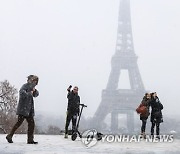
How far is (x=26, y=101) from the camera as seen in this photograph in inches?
283

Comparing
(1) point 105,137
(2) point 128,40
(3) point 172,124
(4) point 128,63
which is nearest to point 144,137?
(1) point 105,137

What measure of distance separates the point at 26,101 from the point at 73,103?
198 cm

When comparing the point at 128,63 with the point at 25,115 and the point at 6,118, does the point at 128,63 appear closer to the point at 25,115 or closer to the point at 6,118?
the point at 6,118

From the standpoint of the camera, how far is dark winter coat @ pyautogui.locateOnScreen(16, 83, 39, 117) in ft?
23.4

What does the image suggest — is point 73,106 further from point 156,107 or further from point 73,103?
point 156,107

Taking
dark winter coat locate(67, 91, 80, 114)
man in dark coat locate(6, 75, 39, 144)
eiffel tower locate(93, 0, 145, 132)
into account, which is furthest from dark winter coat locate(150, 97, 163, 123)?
eiffel tower locate(93, 0, 145, 132)

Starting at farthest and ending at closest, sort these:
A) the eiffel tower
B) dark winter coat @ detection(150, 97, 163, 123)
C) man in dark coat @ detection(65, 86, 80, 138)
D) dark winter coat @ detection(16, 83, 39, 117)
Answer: the eiffel tower, dark winter coat @ detection(150, 97, 163, 123), man in dark coat @ detection(65, 86, 80, 138), dark winter coat @ detection(16, 83, 39, 117)

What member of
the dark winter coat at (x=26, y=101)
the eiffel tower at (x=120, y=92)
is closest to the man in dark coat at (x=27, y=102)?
the dark winter coat at (x=26, y=101)

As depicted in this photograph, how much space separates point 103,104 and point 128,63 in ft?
29.1

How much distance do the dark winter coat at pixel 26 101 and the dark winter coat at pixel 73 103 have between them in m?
1.78

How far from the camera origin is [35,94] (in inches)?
294

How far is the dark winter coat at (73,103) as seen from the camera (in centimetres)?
893

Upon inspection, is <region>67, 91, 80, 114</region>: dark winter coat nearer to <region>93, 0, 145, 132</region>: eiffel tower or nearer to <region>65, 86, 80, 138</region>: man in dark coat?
<region>65, 86, 80, 138</region>: man in dark coat

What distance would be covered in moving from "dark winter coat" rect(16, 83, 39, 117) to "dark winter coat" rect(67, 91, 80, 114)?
1.78 meters
